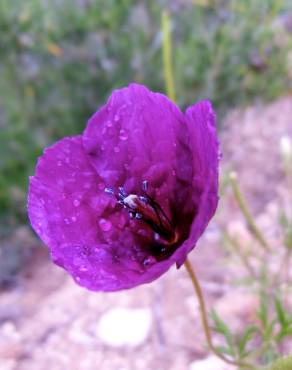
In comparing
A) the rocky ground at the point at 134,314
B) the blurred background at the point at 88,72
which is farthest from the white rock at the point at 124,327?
the blurred background at the point at 88,72

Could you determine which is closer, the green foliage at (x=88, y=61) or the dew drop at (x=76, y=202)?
the dew drop at (x=76, y=202)

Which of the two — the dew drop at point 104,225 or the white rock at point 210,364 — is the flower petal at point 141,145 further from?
the white rock at point 210,364

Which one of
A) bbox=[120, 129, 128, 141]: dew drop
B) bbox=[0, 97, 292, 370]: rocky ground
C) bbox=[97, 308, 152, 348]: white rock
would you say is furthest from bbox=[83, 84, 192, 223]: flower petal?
bbox=[97, 308, 152, 348]: white rock

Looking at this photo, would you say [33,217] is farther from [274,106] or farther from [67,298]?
[274,106]

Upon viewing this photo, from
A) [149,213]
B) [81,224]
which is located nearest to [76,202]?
[81,224]

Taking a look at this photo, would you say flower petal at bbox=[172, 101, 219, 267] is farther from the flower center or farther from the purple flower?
the flower center

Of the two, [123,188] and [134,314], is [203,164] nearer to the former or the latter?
[123,188]

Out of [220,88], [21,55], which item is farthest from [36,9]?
[220,88]
